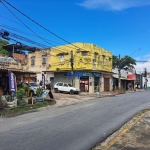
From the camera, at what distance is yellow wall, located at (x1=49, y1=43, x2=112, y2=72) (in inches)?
1393

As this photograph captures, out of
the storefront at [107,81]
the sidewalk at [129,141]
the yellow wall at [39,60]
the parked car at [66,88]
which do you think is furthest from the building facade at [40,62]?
the sidewalk at [129,141]

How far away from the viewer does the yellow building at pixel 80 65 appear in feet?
115

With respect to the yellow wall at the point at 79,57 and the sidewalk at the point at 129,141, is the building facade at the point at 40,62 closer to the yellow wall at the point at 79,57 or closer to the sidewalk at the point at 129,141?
the yellow wall at the point at 79,57

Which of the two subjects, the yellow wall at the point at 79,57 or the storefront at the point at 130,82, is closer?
the yellow wall at the point at 79,57

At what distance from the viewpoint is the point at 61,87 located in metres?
32.9

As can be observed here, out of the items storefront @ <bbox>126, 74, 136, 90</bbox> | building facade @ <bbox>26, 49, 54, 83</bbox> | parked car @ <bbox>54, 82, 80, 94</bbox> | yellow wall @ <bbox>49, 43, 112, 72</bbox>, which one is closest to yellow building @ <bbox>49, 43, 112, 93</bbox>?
yellow wall @ <bbox>49, 43, 112, 72</bbox>

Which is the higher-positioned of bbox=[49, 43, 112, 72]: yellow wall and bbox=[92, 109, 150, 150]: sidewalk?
bbox=[49, 43, 112, 72]: yellow wall

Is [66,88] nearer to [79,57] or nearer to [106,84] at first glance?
[79,57]

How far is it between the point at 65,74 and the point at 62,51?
4.31m

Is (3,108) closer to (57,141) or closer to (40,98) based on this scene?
(40,98)

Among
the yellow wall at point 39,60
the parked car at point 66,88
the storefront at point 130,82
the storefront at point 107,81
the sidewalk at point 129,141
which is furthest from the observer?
the storefront at point 130,82

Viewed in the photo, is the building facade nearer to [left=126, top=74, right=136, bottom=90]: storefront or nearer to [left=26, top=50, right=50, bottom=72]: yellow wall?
[left=26, top=50, right=50, bottom=72]: yellow wall

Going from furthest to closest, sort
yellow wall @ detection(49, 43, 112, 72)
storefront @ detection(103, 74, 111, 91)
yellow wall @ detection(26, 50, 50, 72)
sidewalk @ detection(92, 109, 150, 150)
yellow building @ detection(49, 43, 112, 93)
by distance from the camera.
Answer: storefront @ detection(103, 74, 111, 91)
yellow wall @ detection(26, 50, 50, 72)
yellow wall @ detection(49, 43, 112, 72)
yellow building @ detection(49, 43, 112, 93)
sidewalk @ detection(92, 109, 150, 150)

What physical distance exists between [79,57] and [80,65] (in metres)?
1.40
